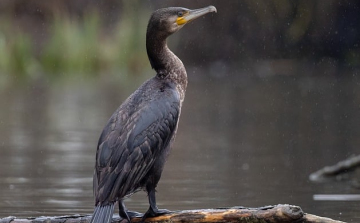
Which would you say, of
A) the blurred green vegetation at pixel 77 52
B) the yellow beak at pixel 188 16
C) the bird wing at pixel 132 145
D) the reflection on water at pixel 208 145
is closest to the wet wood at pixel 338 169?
the reflection on water at pixel 208 145

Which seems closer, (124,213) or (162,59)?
(124,213)

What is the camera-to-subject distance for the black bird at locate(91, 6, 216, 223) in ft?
18.9

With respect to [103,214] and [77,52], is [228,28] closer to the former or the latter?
[77,52]

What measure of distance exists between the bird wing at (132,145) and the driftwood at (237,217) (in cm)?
24

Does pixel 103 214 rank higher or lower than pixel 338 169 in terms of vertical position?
lower

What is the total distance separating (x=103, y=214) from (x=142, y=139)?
21.0 inches

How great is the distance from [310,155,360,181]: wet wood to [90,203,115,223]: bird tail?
376cm

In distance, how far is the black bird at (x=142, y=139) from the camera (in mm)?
5762

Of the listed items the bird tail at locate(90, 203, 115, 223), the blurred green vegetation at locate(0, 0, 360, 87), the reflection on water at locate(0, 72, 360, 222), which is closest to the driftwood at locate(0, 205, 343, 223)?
the bird tail at locate(90, 203, 115, 223)

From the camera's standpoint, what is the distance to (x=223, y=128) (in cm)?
1376

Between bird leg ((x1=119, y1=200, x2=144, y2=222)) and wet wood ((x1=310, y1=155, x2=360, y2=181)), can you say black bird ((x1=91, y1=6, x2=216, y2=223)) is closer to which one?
bird leg ((x1=119, y1=200, x2=144, y2=222))

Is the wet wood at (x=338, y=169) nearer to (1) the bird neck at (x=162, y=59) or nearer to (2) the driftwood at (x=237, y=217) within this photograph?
(1) the bird neck at (x=162, y=59)

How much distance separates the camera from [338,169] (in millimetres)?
9086

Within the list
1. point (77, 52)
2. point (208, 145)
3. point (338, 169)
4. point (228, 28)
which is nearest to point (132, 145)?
point (338, 169)
